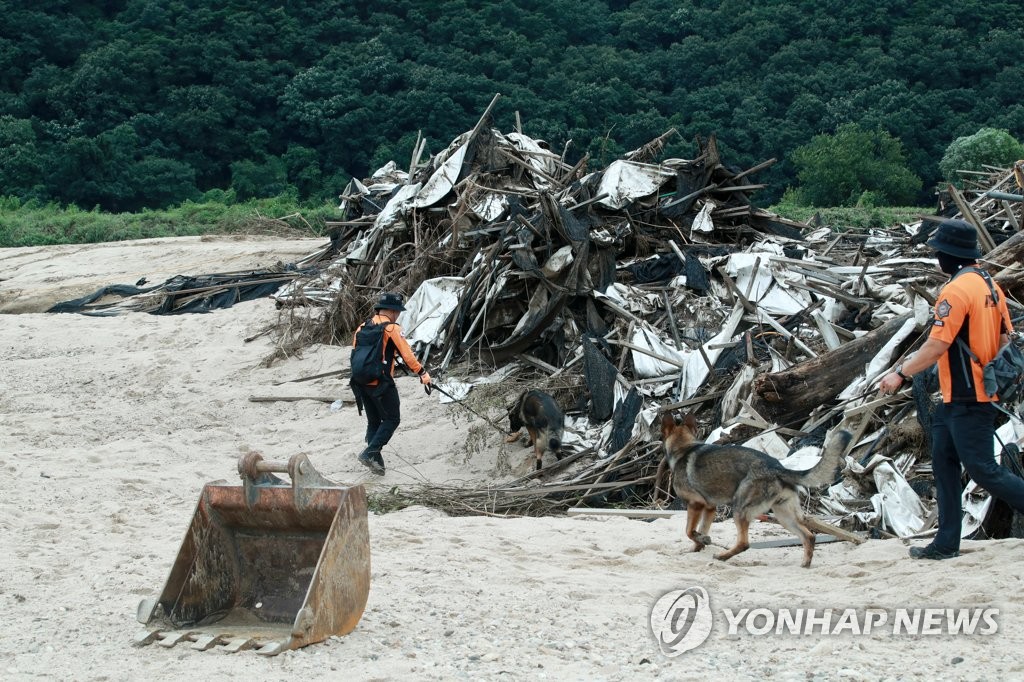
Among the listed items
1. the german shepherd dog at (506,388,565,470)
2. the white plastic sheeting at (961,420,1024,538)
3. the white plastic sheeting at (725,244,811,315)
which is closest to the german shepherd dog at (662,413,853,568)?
the white plastic sheeting at (961,420,1024,538)

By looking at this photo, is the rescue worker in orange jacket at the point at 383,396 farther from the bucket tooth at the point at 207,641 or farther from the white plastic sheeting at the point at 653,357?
the bucket tooth at the point at 207,641

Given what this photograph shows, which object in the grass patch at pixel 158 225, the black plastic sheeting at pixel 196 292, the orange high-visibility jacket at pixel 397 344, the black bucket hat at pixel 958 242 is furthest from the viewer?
the grass patch at pixel 158 225

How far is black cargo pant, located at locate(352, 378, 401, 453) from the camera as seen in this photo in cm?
927

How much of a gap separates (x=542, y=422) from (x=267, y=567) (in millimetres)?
4272

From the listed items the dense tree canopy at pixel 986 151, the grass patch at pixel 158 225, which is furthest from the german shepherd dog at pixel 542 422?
the dense tree canopy at pixel 986 151

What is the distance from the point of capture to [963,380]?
204 inches

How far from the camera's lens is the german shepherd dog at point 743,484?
5.64 m

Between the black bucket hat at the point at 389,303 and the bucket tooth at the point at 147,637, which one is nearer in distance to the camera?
the bucket tooth at the point at 147,637

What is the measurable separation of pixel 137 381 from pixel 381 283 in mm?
3373

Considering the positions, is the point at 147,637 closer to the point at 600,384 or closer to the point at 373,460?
the point at 373,460

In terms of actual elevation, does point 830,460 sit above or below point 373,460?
above

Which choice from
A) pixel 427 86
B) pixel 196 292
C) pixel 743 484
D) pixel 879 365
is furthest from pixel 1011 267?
pixel 427 86

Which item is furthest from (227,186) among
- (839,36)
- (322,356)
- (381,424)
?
(381,424)

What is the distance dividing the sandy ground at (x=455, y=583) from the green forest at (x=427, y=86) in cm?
2744
